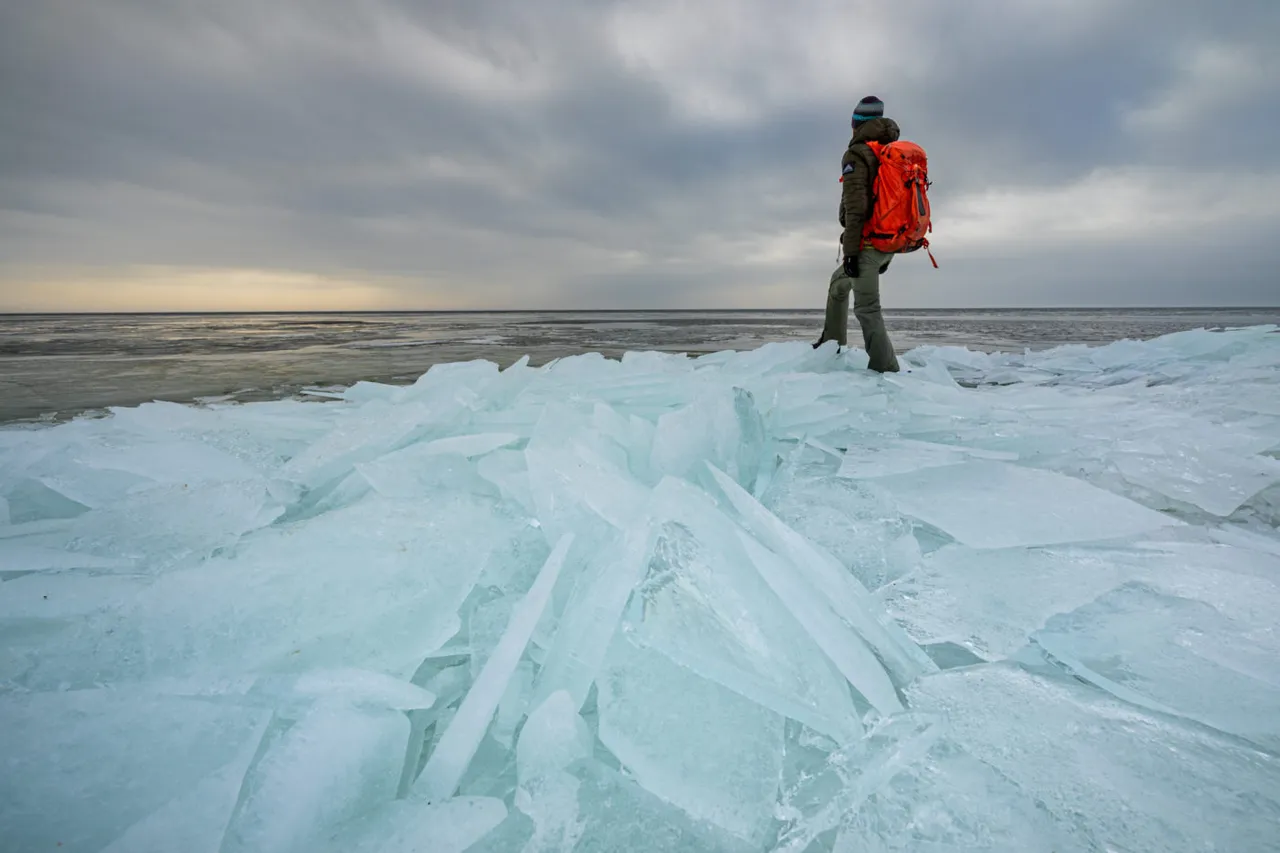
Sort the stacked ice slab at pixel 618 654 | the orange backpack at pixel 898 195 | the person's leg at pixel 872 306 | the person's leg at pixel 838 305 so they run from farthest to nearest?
the person's leg at pixel 838 305
the person's leg at pixel 872 306
the orange backpack at pixel 898 195
the stacked ice slab at pixel 618 654

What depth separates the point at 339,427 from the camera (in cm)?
178

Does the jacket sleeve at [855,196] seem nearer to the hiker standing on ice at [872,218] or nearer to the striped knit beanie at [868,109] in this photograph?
the hiker standing on ice at [872,218]

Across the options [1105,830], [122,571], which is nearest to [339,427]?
[122,571]

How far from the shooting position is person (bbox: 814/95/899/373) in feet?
11.1

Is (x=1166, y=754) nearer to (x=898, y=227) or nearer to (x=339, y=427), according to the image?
(x=339, y=427)

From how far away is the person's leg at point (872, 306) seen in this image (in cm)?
351

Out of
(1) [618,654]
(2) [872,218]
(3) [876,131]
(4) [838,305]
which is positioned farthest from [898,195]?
(1) [618,654]

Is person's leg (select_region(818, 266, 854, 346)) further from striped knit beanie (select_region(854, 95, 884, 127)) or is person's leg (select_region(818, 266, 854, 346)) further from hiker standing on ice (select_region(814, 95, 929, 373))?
striped knit beanie (select_region(854, 95, 884, 127))

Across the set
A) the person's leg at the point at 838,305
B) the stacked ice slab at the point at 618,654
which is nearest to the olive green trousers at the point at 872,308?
the person's leg at the point at 838,305

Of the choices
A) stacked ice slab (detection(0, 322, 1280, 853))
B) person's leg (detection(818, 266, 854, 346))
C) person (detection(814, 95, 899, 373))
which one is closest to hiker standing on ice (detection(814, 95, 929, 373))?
person (detection(814, 95, 899, 373))

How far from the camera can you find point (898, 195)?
3357 mm

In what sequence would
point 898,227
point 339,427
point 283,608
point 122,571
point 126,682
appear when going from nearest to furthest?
point 126,682
point 283,608
point 122,571
point 339,427
point 898,227

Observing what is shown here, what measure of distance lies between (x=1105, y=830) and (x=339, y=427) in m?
1.96

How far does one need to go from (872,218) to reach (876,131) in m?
0.53
